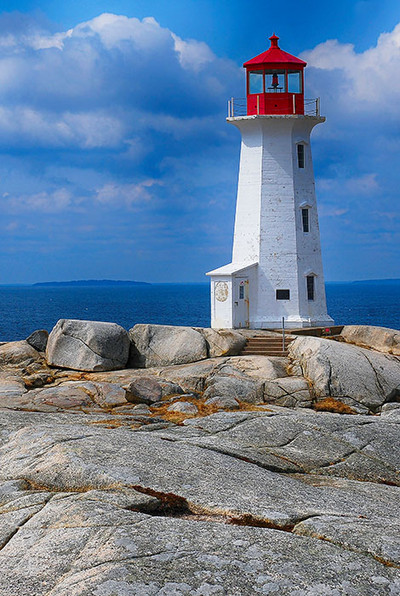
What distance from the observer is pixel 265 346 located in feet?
94.2

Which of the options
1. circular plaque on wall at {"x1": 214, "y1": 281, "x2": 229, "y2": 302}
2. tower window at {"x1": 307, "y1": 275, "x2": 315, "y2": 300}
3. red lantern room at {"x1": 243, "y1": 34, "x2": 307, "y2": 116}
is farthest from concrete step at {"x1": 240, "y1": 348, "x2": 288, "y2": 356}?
red lantern room at {"x1": 243, "y1": 34, "x2": 307, "y2": 116}

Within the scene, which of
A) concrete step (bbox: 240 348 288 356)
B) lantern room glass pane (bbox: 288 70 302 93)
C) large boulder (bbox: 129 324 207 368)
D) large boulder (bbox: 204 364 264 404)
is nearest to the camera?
large boulder (bbox: 204 364 264 404)

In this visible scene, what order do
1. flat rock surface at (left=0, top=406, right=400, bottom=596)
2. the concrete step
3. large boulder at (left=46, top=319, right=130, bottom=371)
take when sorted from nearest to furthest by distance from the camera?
flat rock surface at (left=0, top=406, right=400, bottom=596) < large boulder at (left=46, top=319, right=130, bottom=371) < the concrete step

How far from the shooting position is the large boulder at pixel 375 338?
28516 mm

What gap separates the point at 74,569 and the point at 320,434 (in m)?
8.70

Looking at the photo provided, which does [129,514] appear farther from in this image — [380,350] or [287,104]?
[287,104]

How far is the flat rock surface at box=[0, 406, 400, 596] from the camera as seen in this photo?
21.5ft

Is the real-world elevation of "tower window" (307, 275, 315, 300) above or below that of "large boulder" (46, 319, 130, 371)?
above

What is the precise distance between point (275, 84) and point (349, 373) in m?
15.3

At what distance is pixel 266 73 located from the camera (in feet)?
107

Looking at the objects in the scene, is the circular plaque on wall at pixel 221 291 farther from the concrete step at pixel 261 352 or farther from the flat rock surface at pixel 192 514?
the flat rock surface at pixel 192 514

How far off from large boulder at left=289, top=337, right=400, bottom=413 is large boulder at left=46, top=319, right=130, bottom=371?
6982 millimetres

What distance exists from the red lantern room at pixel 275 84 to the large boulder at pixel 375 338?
421 inches

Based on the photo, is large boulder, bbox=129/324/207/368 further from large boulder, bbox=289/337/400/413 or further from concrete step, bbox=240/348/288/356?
large boulder, bbox=289/337/400/413
